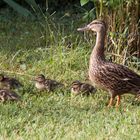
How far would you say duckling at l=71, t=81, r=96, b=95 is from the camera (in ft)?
27.1

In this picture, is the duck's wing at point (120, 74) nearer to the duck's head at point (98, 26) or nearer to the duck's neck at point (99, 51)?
the duck's neck at point (99, 51)

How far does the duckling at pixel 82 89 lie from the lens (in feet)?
27.1

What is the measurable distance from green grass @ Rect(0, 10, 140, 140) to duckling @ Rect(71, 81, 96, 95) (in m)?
0.09

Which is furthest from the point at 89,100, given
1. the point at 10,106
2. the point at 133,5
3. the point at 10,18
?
the point at 10,18

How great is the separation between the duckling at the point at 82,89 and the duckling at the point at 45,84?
246 millimetres

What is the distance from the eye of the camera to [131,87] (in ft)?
26.0

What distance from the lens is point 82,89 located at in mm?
8266

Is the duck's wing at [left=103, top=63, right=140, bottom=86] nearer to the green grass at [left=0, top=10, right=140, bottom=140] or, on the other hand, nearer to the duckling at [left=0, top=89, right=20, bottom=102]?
the green grass at [left=0, top=10, right=140, bottom=140]

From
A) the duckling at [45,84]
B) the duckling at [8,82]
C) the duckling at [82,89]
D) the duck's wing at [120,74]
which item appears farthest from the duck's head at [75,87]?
the duckling at [8,82]

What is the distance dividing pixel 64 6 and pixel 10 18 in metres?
1.60

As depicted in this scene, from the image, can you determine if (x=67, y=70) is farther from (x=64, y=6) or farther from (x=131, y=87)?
(x=64, y=6)

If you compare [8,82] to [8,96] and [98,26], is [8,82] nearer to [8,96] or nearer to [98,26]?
[8,96]

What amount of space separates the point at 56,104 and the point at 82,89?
0.53m

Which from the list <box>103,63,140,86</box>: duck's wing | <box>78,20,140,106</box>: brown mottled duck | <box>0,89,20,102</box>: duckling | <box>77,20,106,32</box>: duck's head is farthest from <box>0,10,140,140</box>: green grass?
<box>77,20,106,32</box>: duck's head
